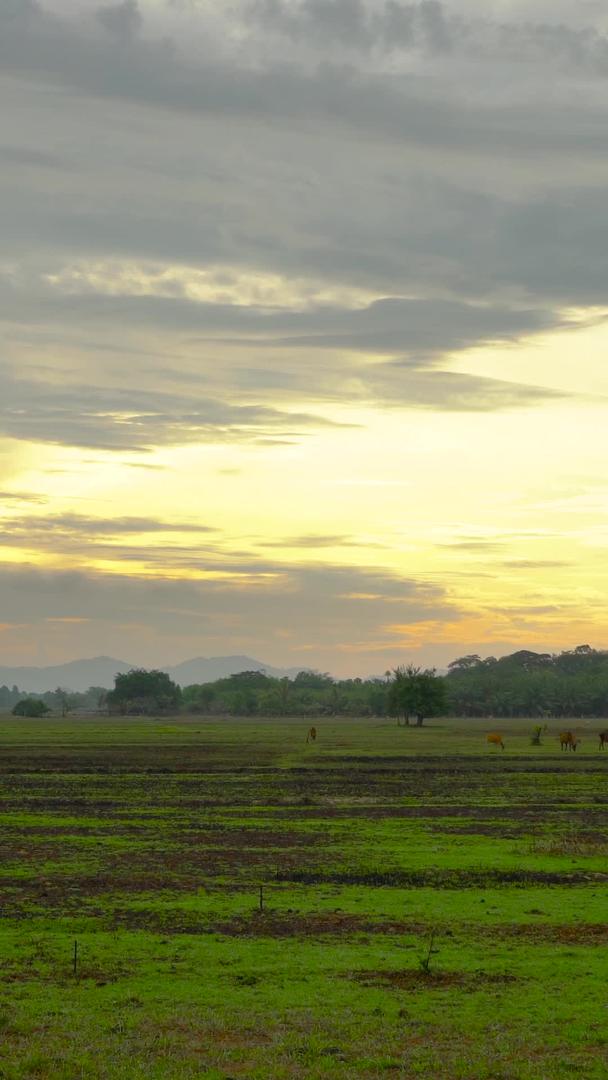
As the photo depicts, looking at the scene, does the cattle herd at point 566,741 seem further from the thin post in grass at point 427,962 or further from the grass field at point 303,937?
the thin post in grass at point 427,962

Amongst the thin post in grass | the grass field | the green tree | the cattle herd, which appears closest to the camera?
the grass field

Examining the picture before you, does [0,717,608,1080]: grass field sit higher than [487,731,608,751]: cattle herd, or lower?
lower

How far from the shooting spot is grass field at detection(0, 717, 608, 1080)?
18.0 metres

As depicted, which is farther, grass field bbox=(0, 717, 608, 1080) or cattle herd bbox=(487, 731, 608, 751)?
cattle herd bbox=(487, 731, 608, 751)


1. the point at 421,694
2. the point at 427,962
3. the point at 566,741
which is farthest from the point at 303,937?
the point at 421,694

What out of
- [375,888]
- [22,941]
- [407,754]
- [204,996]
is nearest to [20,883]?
[22,941]

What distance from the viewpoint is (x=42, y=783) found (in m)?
61.6

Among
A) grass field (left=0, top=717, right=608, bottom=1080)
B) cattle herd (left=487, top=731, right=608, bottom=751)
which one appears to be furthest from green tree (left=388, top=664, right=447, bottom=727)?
grass field (left=0, top=717, right=608, bottom=1080)

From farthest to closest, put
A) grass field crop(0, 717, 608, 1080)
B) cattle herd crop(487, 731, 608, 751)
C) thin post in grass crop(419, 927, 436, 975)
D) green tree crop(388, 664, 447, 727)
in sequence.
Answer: green tree crop(388, 664, 447, 727) → cattle herd crop(487, 731, 608, 751) → thin post in grass crop(419, 927, 436, 975) → grass field crop(0, 717, 608, 1080)

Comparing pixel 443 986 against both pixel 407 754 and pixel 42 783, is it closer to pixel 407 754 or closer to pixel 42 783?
pixel 42 783

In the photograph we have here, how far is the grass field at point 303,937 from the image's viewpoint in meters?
18.0

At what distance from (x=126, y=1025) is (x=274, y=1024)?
2.35 m

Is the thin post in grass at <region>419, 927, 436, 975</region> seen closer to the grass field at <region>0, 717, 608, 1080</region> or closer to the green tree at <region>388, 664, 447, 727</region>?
the grass field at <region>0, 717, 608, 1080</region>

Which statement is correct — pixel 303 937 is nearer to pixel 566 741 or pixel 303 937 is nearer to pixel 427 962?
pixel 427 962
